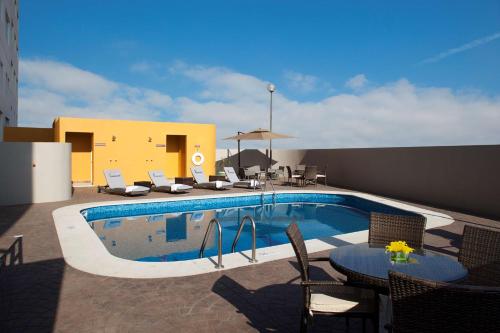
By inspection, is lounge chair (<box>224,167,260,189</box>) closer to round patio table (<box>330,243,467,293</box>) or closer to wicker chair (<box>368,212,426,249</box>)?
wicker chair (<box>368,212,426,249</box>)

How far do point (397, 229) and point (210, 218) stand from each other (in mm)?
6566

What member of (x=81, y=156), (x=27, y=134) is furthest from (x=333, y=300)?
(x=27, y=134)

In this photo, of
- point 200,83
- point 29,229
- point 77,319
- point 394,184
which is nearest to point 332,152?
point 394,184

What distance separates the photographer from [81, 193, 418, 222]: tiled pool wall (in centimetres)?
963

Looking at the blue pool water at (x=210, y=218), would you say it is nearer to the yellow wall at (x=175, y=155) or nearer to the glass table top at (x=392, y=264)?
the glass table top at (x=392, y=264)

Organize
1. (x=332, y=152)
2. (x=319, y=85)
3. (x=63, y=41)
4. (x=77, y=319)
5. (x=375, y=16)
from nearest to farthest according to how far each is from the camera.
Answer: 1. (x=77, y=319)
2. (x=375, y=16)
3. (x=332, y=152)
4. (x=63, y=41)
5. (x=319, y=85)

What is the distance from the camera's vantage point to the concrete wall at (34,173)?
930 cm

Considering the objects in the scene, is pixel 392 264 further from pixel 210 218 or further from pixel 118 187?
pixel 118 187

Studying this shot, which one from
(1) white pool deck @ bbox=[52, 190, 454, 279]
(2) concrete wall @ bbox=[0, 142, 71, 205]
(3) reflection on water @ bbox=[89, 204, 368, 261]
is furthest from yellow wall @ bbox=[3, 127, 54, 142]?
(1) white pool deck @ bbox=[52, 190, 454, 279]

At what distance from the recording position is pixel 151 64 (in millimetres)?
20609

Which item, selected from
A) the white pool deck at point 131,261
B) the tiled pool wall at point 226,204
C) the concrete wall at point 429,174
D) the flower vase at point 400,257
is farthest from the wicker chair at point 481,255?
the concrete wall at point 429,174

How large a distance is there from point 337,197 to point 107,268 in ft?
31.3

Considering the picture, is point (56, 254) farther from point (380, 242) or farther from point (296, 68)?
point (296, 68)

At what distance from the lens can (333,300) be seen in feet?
9.02
